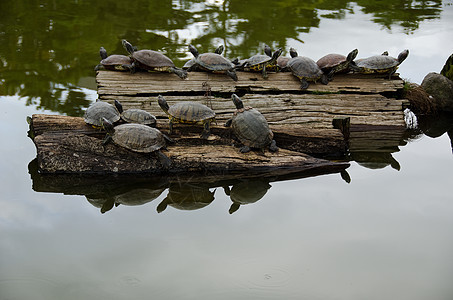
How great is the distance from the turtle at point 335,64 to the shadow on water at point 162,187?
67.1 inches

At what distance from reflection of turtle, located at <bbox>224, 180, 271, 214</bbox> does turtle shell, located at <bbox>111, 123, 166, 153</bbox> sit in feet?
2.50

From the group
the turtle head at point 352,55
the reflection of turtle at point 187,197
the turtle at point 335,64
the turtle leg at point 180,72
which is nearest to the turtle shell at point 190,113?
the reflection of turtle at point 187,197

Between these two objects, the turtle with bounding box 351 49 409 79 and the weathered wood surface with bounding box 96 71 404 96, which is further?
the turtle with bounding box 351 49 409 79

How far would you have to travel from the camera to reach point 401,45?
27.3 ft

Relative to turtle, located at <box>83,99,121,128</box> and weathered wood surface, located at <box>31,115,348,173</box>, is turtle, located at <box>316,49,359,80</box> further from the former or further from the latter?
turtle, located at <box>83,99,121,128</box>

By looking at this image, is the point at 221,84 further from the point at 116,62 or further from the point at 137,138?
the point at 137,138

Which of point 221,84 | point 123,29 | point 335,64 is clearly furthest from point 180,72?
point 123,29

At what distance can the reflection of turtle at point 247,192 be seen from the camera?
4055mm

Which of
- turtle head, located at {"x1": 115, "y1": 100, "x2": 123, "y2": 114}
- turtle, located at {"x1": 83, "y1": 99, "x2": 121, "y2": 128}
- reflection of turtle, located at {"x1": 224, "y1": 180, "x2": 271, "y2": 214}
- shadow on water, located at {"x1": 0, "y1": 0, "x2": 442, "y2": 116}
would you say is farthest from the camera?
shadow on water, located at {"x1": 0, "y1": 0, "x2": 442, "y2": 116}

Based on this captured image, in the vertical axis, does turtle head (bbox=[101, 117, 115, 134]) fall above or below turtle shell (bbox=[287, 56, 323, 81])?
below

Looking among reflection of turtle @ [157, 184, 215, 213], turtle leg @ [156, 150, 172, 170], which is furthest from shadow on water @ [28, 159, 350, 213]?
turtle leg @ [156, 150, 172, 170]

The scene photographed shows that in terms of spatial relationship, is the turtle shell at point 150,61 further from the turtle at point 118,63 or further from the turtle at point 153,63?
the turtle at point 118,63

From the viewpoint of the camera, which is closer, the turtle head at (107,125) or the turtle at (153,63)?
the turtle head at (107,125)

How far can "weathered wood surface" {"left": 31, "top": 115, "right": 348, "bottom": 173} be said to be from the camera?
13.9 feet
